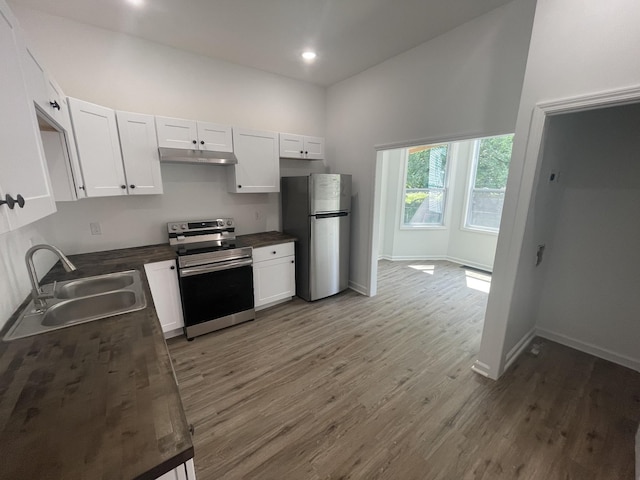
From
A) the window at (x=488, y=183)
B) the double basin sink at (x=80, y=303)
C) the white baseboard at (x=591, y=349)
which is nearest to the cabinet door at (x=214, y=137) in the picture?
the double basin sink at (x=80, y=303)

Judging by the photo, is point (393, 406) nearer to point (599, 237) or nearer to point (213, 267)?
point (213, 267)

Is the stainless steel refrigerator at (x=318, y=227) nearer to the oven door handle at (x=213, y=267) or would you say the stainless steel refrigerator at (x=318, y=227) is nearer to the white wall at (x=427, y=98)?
the white wall at (x=427, y=98)

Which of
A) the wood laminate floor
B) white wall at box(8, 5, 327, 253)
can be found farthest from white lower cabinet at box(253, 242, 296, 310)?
white wall at box(8, 5, 327, 253)

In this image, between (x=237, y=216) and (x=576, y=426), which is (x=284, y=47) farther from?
(x=576, y=426)

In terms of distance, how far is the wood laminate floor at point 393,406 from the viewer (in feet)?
5.08

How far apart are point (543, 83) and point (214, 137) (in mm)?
2834

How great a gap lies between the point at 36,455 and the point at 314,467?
1.34m

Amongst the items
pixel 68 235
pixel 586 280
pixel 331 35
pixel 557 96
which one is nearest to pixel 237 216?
pixel 68 235

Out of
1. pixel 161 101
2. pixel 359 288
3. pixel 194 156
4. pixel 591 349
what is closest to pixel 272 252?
pixel 194 156

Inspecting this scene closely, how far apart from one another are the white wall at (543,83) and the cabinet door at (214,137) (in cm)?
267

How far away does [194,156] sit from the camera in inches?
105

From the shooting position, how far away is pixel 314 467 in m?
1.53

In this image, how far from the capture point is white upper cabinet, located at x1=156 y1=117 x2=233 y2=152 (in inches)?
101

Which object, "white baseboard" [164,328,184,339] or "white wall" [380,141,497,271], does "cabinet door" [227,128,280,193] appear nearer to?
"white baseboard" [164,328,184,339]
